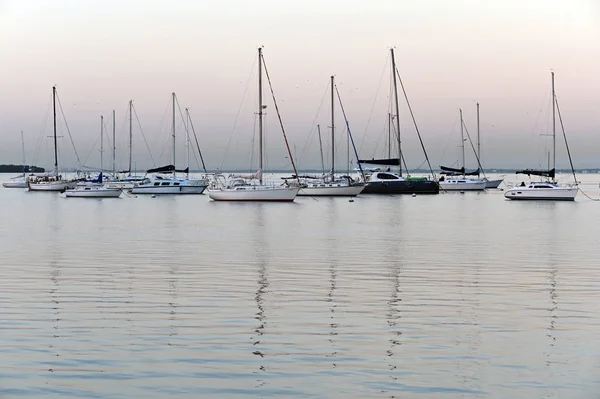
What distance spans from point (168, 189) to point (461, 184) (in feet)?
107

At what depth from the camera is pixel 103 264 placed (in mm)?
19906

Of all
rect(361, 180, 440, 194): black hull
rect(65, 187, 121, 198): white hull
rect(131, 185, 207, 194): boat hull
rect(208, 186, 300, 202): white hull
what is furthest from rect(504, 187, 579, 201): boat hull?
rect(65, 187, 121, 198): white hull

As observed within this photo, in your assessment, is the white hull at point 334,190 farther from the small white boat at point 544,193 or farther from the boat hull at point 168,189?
the boat hull at point 168,189

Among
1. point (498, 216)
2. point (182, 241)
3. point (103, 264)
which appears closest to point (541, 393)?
point (103, 264)

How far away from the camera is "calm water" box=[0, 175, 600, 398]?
8.91 metres

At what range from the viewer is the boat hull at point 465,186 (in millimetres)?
86062

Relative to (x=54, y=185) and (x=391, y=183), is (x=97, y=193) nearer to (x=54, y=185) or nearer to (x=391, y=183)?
(x=54, y=185)

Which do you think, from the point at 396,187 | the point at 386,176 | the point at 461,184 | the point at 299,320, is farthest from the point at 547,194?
the point at 299,320

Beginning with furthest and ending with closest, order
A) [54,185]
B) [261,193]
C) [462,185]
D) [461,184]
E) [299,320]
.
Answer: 1. [462,185]
2. [461,184]
3. [54,185]
4. [261,193]
5. [299,320]

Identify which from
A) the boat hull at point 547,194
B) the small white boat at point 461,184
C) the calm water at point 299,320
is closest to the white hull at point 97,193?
the boat hull at point 547,194

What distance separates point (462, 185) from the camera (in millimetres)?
87500

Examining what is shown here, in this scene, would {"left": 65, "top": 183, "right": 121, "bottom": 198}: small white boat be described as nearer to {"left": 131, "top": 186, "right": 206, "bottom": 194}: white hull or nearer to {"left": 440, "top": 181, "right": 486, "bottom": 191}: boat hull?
{"left": 131, "top": 186, "right": 206, "bottom": 194}: white hull

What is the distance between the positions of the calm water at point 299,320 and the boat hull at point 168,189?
49.8m

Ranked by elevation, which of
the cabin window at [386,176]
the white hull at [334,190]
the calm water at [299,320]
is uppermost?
the cabin window at [386,176]
